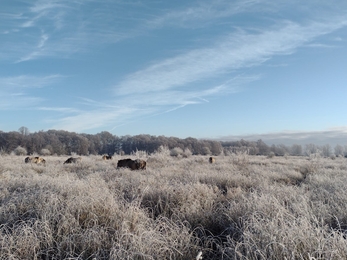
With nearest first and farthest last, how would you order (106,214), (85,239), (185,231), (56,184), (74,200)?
(85,239) → (185,231) → (106,214) → (74,200) → (56,184)

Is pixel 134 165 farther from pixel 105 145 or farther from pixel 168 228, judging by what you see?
pixel 105 145

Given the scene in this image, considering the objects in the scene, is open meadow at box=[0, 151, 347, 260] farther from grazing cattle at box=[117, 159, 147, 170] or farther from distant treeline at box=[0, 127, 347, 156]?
distant treeline at box=[0, 127, 347, 156]

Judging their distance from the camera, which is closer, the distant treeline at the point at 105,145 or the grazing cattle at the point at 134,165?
the grazing cattle at the point at 134,165

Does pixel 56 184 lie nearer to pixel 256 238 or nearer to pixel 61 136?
pixel 256 238

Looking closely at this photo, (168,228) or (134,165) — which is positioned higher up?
(134,165)

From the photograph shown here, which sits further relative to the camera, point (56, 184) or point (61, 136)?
point (61, 136)

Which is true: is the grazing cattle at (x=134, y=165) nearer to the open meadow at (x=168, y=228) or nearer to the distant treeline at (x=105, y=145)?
the open meadow at (x=168, y=228)

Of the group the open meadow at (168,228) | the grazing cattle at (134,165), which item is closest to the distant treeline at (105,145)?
the grazing cattle at (134,165)

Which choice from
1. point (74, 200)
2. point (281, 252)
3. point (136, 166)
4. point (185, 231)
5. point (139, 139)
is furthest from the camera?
point (139, 139)

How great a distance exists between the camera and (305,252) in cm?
248

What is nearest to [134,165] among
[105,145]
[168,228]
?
[168,228]

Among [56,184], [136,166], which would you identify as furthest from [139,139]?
[56,184]

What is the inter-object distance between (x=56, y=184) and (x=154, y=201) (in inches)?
88.3

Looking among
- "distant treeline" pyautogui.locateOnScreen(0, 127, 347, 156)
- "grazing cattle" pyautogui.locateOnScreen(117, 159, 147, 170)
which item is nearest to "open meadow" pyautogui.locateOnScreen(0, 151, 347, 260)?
"grazing cattle" pyautogui.locateOnScreen(117, 159, 147, 170)
